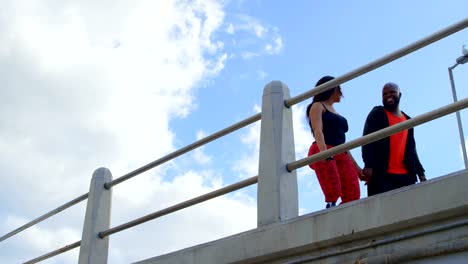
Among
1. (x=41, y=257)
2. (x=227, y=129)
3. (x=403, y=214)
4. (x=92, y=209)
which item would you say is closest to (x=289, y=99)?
(x=227, y=129)

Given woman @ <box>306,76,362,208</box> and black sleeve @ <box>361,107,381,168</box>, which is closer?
woman @ <box>306,76,362,208</box>

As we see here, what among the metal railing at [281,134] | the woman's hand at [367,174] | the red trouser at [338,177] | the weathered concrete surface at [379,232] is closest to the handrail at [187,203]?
the metal railing at [281,134]

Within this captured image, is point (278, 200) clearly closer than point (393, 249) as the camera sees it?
No

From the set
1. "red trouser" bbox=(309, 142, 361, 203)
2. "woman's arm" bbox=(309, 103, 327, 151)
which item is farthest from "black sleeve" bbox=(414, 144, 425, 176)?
"woman's arm" bbox=(309, 103, 327, 151)

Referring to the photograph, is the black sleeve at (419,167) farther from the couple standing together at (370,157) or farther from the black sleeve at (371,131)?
the black sleeve at (371,131)

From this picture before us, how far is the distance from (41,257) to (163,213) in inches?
79.9

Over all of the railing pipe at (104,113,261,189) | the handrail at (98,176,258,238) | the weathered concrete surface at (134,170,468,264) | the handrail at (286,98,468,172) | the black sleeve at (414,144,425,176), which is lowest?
the weathered concrete surface at (134,170,468,264)

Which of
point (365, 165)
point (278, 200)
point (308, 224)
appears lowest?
point (308, 224)

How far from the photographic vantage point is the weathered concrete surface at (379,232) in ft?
10.8

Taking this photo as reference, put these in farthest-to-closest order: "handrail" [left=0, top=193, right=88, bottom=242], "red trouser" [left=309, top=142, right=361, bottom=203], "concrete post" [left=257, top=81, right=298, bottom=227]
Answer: "handrail" [left=0, top=193, right=88, bottom=242], "red trouser" [left=309, top=142, right=361, bottom=203], "concrete post" [left=257, top=81, right=298, bottom=227]

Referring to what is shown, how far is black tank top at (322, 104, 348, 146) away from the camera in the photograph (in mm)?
5089

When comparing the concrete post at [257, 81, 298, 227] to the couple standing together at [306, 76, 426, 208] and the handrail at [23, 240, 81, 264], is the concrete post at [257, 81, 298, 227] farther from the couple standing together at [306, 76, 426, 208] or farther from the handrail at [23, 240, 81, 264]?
the handrail at [23, 240, 81, 264]

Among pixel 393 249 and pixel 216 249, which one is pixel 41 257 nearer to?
pixel 216 249

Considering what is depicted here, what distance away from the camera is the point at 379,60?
410 centimetres
